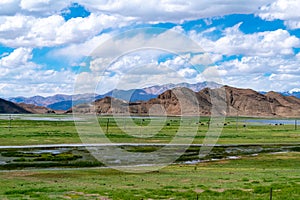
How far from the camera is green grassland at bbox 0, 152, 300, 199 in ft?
89.5

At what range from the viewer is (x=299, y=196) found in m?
26.5

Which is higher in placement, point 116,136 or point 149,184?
point 149,184

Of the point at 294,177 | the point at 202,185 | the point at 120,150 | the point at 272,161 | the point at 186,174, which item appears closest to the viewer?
the point at 202,185

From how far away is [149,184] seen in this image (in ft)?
105

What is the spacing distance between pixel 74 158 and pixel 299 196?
3388cm

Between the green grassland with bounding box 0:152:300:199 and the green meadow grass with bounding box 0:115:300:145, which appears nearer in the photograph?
the green grassland with bounding box 0:152:300:199

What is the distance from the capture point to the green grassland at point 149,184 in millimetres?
27281

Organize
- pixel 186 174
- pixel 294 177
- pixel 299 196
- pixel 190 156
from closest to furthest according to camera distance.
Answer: pixel 299 196 → pixel 294 177 → pixel 186 174 → pixel 190 156

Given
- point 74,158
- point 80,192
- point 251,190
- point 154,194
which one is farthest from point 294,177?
point 74,158

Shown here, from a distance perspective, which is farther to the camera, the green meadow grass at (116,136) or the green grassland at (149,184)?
the green meadow grass at (116,136)

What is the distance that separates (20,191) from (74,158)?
86.5 feet

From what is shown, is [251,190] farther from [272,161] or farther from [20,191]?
[272,161]

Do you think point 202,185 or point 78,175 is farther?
point 78,175

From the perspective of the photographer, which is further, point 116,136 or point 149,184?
point 116,136
